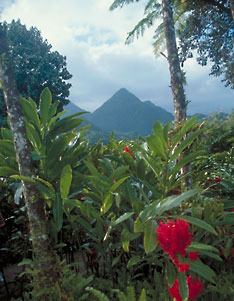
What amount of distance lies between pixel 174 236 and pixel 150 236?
6.1 inches

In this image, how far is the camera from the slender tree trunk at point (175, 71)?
5.45m

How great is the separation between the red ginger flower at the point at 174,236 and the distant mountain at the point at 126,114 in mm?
163121

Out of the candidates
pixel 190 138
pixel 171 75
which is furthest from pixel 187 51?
pixel 190 138

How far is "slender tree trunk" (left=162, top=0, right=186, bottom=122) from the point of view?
5.45 m

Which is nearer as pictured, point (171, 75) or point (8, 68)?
point (8, 68)

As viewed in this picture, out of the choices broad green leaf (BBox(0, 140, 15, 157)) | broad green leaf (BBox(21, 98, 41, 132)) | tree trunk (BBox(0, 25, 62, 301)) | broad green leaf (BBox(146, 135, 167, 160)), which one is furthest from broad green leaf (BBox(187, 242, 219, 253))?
broad green leaf (BBox(0, 140, 15, 157))

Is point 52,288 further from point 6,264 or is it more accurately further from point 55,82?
point 55,82

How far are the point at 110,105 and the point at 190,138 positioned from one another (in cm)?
19493

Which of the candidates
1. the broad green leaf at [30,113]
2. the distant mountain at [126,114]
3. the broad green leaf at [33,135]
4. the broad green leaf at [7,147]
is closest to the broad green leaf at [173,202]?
the broad green leaf at [33,135]

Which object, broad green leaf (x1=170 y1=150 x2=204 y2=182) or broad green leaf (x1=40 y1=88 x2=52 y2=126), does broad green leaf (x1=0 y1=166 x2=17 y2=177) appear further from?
broad green leaf (x1=170 y1=150 x2=204 y2=182)

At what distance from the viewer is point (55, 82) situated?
72.3ft

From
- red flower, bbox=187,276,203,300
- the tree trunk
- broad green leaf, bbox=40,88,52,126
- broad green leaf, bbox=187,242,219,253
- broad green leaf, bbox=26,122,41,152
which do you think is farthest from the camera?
broad green leaf, bbox=40,88,52,126

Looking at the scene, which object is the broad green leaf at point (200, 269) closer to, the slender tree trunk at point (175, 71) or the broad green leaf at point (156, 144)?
the broad green leaf at point (156, 144)

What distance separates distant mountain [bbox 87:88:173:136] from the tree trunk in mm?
162630
